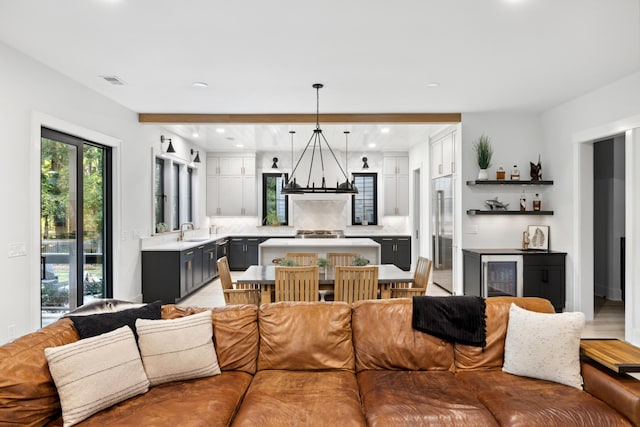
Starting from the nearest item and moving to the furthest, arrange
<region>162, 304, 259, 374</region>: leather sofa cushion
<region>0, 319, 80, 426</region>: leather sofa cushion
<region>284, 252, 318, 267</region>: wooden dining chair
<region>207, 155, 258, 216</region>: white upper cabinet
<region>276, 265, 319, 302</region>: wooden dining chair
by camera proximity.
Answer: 1. <region>0, 319, 80, 426</region>: leather sofa cushion
2. <region>162, 304, 259, 374</region>: leather sofa cushion
3. <region>276, 265, 319, 302</region>: wooden dining chair
4. <region>284, 252, 318, 267</region>: wooden dining chair
5. <region>207, 155, 258, 216</region>: white upper cabinet

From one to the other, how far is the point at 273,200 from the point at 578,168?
20.7 ft

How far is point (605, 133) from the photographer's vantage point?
447 centimetres

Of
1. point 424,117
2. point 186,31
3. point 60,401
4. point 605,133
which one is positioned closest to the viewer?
point 60,401

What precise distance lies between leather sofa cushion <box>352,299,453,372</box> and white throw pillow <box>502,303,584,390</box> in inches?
14.5

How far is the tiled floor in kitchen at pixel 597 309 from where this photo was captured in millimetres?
4559

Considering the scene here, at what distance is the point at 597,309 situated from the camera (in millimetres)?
5617

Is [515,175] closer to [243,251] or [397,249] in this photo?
[397,249]

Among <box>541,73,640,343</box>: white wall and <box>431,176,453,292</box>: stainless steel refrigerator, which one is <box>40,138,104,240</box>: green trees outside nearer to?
<box>431,176,453,292</box>: stainless steel refrigerator

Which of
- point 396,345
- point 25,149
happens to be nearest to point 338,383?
point 396,345

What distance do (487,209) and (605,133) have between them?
170cm

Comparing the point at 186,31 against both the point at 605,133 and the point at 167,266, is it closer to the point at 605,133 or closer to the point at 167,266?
the point at 167,266

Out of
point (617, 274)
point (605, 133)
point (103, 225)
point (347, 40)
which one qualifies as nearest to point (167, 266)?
point (103, 225)

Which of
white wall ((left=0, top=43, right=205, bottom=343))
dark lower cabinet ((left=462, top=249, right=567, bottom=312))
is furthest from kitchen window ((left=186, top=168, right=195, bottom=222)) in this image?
dark lower cabinet ((left=462, top=249, right=567, bottom=312))

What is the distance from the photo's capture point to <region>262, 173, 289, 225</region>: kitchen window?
378 inches
